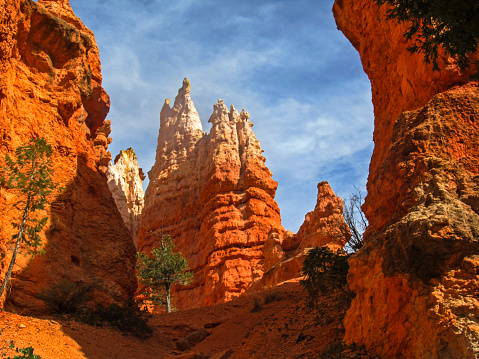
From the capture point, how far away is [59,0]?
22531 millimetres

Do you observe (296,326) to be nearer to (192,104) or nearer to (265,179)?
(265,179)

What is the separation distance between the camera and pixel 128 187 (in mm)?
52125

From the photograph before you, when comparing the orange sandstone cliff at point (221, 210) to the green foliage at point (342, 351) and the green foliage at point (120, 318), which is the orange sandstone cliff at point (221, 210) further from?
the green foliage at point (342, 351)

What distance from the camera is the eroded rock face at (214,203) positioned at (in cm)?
3406

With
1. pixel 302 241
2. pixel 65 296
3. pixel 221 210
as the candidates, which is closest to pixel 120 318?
pixel 65 296

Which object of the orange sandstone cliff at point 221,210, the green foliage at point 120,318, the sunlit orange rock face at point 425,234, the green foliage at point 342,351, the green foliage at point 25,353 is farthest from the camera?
the orange sandstone cliff at point 221,210

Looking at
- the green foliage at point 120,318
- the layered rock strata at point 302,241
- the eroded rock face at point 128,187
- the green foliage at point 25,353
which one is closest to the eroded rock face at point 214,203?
the layered rock strata at point 302,241

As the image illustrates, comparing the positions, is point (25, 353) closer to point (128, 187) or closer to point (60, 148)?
point (60, 148)

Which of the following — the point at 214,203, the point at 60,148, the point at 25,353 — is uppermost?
the point at 214,203

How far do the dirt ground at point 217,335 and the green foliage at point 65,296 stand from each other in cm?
63

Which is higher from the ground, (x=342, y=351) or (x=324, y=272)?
(x=324, y=272)

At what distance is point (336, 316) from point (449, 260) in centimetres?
463

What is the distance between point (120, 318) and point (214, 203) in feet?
75.8

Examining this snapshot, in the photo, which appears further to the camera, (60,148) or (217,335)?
(60,148)
